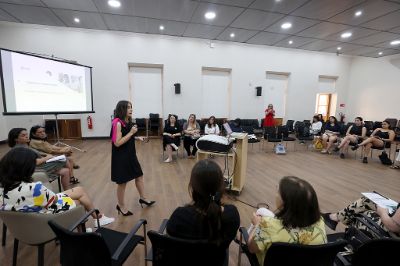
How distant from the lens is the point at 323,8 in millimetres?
4453

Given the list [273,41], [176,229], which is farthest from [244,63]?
[176,229]

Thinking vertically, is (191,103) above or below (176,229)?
above

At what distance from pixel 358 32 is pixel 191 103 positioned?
18.6ft

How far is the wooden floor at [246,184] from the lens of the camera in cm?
247

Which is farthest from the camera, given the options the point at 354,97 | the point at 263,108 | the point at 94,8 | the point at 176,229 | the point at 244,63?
the point at 354,97

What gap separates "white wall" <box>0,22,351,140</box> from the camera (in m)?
6.95

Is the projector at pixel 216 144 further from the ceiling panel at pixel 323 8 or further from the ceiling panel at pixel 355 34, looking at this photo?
the ceiling panel at pixel 355 34

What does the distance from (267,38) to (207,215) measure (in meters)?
6.80

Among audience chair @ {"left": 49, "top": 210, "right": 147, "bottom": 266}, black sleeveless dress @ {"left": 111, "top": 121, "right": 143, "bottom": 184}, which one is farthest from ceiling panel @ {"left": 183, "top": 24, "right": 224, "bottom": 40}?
audience chair @ {"left": 49, "top": 210, "right": 147, "bottom": 266}

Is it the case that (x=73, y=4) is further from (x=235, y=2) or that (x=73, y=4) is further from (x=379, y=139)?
(x=379, y=139)

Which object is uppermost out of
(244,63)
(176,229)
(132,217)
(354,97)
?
(244,63)

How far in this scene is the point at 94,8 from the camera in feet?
15.4

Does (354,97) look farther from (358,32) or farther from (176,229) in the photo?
Result: (176,229)

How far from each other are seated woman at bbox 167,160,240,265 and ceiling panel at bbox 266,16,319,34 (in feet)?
17.3
